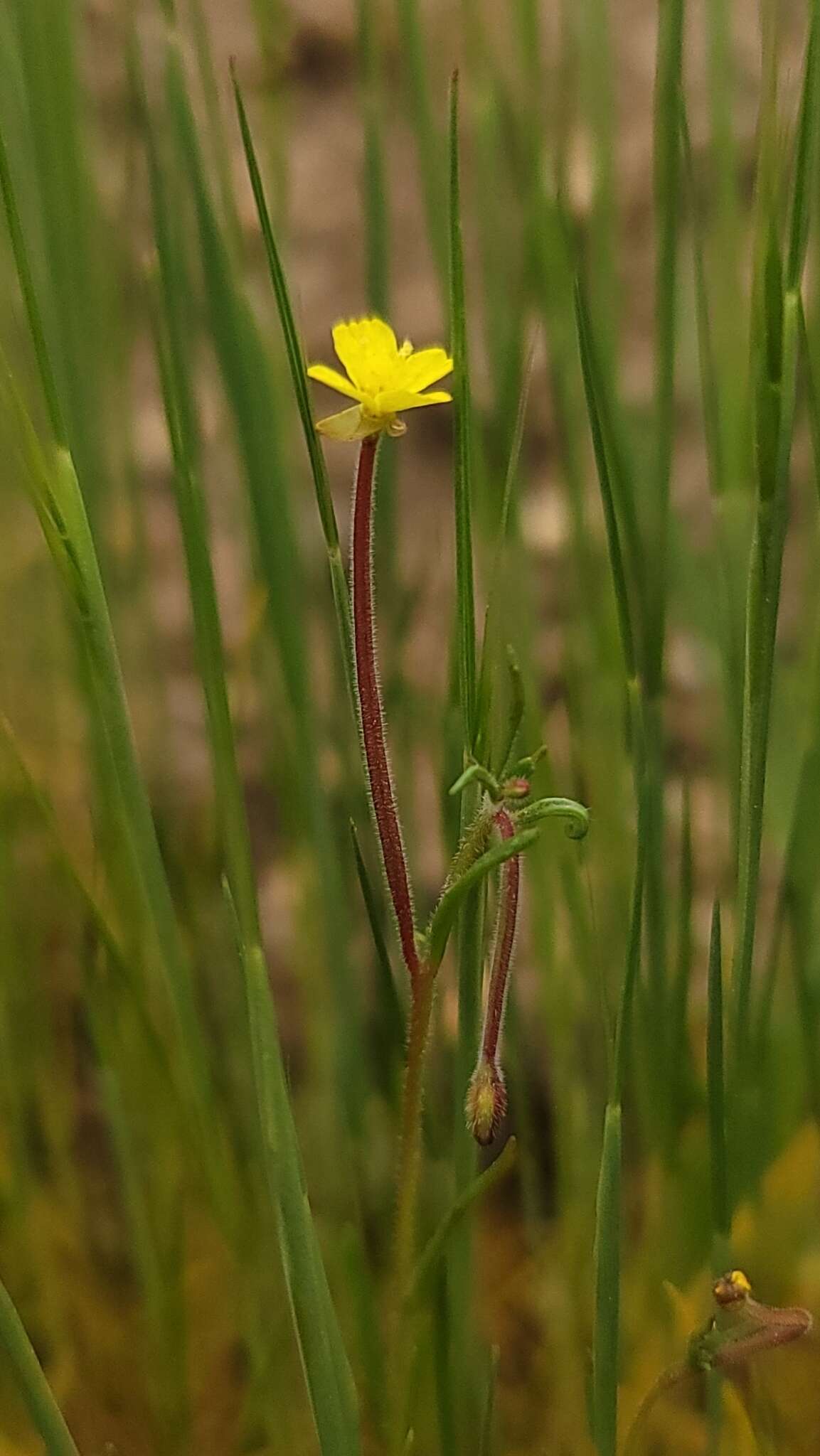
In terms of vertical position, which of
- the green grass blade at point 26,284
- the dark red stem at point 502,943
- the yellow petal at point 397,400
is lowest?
the dark red stem at point 502,943

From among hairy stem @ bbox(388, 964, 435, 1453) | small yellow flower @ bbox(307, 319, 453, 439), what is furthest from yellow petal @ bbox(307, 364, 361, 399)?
hairy stem @ bbox(388, 964, 435, 1453)

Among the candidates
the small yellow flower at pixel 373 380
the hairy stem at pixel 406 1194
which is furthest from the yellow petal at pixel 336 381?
the hairy stem at pixel 406 1194

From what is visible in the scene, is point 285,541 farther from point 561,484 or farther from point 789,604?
point 789,604

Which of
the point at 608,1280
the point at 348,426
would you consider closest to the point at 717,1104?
the point at 608,1280

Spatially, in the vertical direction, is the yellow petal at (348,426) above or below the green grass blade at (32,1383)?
above

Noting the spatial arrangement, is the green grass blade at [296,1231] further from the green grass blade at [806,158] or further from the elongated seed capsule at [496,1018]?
the green grass blade at [806,158]

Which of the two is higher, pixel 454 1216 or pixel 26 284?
pixel 26 284

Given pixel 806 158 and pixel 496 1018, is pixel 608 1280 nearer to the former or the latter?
pixel 496 1018

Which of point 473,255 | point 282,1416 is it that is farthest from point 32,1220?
point 473,255
